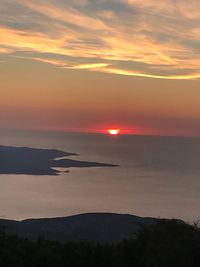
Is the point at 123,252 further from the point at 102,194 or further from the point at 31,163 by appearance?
the point at 31,163

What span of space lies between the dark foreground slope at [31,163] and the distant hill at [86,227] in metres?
61.6

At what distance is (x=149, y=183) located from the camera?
84125mm

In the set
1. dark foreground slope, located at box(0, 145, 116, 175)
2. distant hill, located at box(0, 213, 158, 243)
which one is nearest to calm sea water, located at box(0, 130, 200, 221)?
dark foreground slope, located at box(0, 145, 116, 175)

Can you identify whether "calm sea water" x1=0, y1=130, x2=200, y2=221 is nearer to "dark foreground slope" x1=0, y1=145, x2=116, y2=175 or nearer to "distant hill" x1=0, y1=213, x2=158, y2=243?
"dark foreground slope" x1=0, y1=145, x2=116, y2=175

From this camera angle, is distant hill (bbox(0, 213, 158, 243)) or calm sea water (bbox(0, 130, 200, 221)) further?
calm sea water (bbox(0, 130, 200, 221))

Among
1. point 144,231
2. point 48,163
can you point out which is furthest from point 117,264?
point 48,163

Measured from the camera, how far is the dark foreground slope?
105 metres

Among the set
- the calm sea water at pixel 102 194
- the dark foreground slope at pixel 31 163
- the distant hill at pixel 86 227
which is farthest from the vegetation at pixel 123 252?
the dark foreground slope at pixel 31 163

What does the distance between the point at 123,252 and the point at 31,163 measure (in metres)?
104

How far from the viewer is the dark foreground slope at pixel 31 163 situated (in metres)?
105

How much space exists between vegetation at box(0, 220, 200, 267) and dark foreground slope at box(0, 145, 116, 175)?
88590 millimetres

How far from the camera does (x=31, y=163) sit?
114938mm

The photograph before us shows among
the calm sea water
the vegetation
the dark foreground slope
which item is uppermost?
the vegetation

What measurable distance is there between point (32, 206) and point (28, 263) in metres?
50.5
